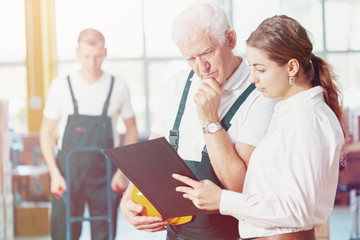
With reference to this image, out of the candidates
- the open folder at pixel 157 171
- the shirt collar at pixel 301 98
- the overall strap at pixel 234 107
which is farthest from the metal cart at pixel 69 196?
the shirt collar at pixel 301 98

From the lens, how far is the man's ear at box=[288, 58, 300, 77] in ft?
4.10

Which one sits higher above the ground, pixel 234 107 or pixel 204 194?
pixel 234 107

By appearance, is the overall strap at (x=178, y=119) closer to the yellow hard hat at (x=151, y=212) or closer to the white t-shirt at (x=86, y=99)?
the yellow hard hat at (x=151, y=212)

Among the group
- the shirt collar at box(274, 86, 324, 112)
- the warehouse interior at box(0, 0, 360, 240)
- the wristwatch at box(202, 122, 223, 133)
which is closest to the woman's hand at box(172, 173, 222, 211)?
the wristwatch at box(202, 122, 223, 133)

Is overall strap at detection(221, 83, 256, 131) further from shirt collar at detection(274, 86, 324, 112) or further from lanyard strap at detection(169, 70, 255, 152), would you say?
shirt collar at detection(274, 86, 324, 112)

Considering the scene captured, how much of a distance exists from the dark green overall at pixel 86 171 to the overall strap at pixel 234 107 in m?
1.96

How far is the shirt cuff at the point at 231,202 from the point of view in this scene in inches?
48.3

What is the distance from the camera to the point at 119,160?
1.37 metres

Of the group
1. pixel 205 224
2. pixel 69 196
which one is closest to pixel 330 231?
pixel 69 196

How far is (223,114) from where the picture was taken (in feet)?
4.80

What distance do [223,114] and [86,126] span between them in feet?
6.56

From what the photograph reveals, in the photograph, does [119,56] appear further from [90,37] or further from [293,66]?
[293,66]

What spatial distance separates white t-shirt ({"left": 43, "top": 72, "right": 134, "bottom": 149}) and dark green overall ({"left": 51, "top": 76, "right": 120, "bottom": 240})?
3 centimetres

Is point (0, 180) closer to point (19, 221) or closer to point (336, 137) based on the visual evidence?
point (19, 221)
